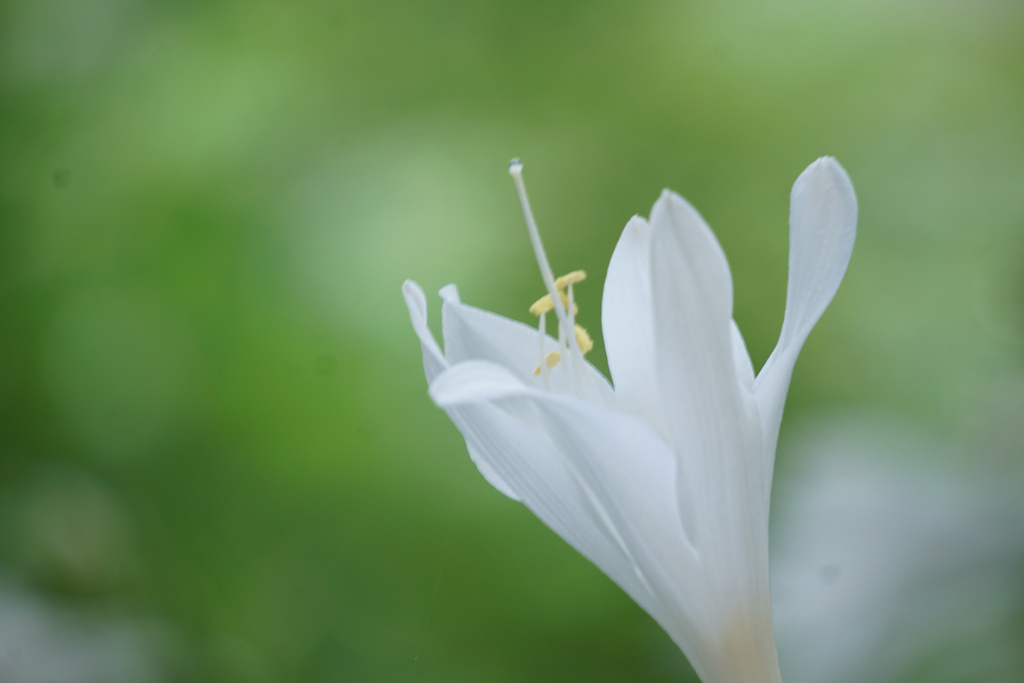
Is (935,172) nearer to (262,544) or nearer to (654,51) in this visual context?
(654,51)

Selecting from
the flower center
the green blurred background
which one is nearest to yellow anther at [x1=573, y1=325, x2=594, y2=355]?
the flower center

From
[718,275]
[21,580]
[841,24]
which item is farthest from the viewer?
[841,24]

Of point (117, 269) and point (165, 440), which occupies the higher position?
point (117, 269)

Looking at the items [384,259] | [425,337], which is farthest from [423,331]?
[384,259]

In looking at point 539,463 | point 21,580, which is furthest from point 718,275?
point 21,580

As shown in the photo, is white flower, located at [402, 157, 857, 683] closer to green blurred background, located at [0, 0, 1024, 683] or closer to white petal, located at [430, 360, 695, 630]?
white petal, located at [430, 360, 695, 630]

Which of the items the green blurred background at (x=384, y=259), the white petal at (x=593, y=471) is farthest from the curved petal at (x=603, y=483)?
the green blurred background at (x=384, y=259)

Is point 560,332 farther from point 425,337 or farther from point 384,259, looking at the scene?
point 384,259
